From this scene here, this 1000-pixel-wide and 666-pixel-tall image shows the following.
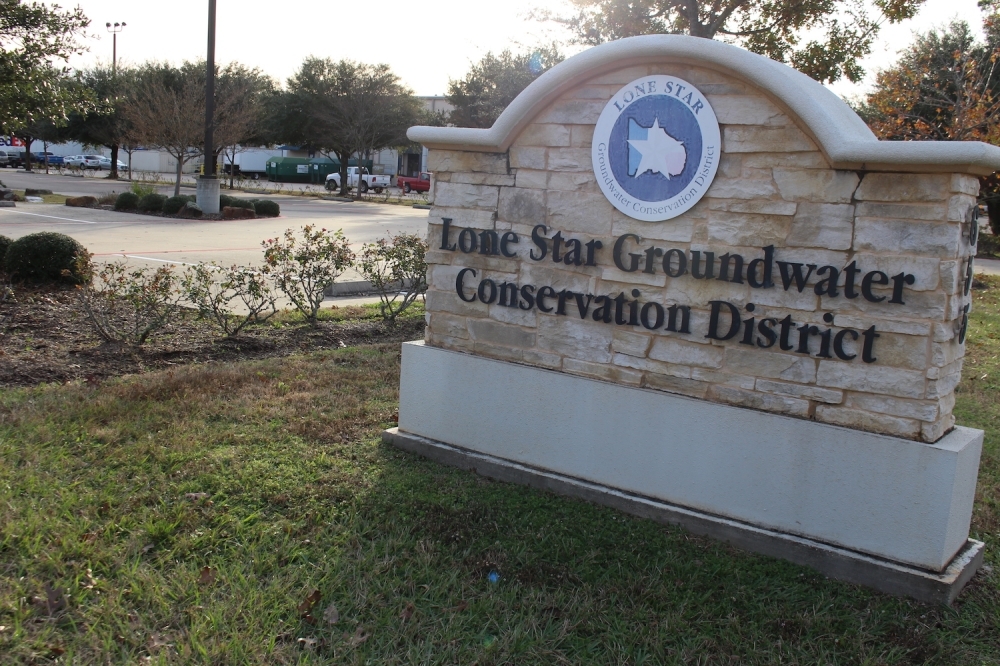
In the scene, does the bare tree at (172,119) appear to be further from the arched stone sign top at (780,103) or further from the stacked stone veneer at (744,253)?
the arched stone sign top at (780,103)

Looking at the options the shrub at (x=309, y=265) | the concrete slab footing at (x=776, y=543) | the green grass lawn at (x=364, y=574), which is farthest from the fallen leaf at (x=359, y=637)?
the shrub at (x=309, y=265)

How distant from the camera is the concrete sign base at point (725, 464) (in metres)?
3.47

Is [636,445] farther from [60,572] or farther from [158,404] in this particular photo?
[158,404]

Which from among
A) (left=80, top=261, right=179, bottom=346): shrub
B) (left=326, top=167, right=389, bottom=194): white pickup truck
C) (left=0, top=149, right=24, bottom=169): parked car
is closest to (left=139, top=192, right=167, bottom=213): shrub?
(left=80, top=261, right=179, bottom=346): shrub

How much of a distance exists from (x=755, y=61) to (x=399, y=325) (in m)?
5.57

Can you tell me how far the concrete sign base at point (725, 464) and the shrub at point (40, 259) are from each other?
6.34 metres

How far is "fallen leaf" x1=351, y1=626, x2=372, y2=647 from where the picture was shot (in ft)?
9.86

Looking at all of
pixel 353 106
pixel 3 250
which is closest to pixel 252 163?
pixel 353 106

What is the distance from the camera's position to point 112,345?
698 cm

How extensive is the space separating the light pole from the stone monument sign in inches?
735

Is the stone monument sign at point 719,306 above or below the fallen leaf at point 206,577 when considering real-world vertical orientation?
above

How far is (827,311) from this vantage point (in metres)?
3.60

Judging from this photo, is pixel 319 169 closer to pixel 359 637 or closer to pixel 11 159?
pixel 11 159

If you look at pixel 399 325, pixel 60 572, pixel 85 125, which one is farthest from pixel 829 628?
pixel 85 125
